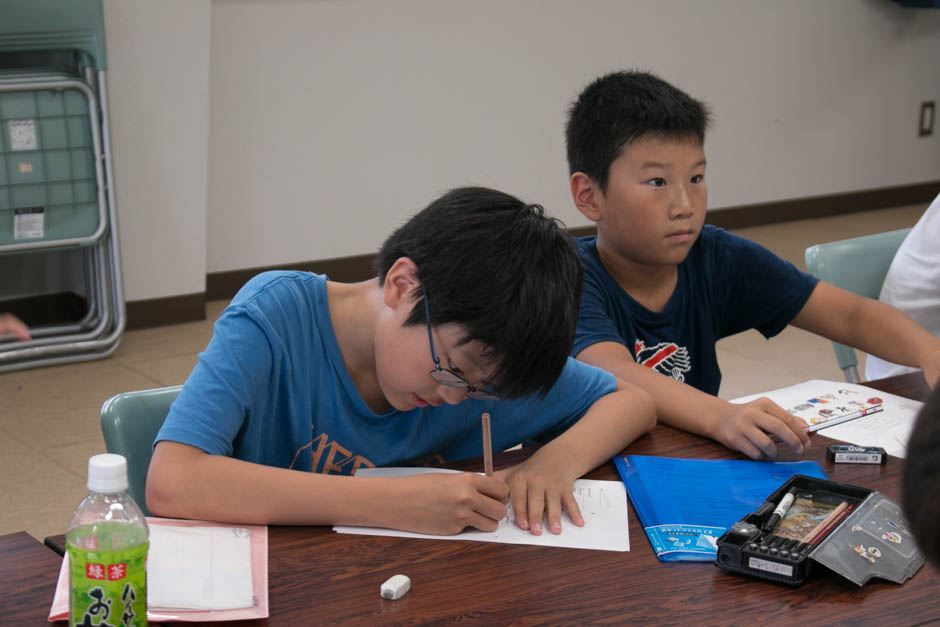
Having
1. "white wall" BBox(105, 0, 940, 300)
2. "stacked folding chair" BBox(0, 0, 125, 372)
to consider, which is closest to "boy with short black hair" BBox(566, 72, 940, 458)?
"stacked folding chair" BBox(0, 0, 125, 372)

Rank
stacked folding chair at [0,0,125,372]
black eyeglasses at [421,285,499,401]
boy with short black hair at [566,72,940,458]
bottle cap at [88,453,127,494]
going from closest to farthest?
bottle cap at [88,453,127,494] → black eyeglasses at [421,285,499,401] → boy with short black hair at [566,72,940,458] → stacked folding chair at [0,0,125,372]

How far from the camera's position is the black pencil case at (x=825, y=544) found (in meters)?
1.04

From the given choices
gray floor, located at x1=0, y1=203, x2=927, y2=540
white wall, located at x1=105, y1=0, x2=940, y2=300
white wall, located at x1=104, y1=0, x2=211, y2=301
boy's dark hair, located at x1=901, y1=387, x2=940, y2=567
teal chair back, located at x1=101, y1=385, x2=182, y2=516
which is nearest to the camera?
boy's dark hair, located at x1=901, y1=387, x2=940, y2=567

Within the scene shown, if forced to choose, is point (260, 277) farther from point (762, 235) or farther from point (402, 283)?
point (762, 235)

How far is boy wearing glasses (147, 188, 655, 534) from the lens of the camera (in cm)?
112

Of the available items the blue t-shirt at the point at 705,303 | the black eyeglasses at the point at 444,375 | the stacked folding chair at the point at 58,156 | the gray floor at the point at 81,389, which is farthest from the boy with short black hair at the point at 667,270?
the stacked folding chair at the point at 58,156

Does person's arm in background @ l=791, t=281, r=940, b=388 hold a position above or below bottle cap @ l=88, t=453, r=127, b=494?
below

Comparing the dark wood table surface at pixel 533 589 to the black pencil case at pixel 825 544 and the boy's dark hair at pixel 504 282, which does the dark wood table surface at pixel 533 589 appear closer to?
the black pencil case at pixel 825 544

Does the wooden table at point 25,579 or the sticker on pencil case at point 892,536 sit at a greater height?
the sticker on pencil case at point 892,536

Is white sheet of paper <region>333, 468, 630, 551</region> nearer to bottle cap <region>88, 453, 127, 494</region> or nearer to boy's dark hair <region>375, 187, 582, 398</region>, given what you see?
boy's dark hair <region>375, 187, 582, 398</region>

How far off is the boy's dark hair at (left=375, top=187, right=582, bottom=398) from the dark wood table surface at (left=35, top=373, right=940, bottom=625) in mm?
196

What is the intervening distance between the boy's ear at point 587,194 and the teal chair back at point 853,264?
18.6 inches

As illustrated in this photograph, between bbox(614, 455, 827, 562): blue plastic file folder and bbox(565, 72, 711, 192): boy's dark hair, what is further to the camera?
bbox(565, 72, 711, 192): boy's dark hair

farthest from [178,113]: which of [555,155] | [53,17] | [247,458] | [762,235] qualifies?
[762,235]
